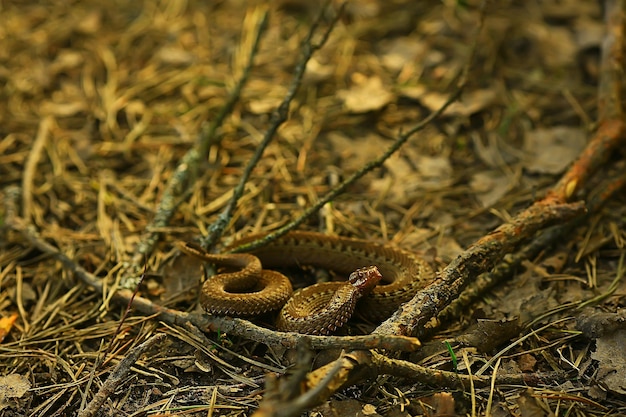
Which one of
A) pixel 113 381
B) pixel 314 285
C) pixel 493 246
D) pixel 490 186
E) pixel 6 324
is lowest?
pixel 6 324

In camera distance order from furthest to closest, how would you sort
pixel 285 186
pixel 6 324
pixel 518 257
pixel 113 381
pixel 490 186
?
pixel 285 186, pixel 490 186, pixel 518 257, pixel 6 324, pixel 113 381

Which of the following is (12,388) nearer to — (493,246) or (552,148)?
(493,246)

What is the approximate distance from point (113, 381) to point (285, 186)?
2391 millimetres

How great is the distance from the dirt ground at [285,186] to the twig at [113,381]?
1 centimetres

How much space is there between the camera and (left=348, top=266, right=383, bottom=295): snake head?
3.78 meters

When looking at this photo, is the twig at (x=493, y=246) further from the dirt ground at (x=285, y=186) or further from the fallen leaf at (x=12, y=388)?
the fallen leaf at (x=12, y=388)

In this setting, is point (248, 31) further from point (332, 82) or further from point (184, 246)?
point (184, 246)

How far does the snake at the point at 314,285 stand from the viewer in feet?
12.1

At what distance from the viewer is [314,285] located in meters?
3.99

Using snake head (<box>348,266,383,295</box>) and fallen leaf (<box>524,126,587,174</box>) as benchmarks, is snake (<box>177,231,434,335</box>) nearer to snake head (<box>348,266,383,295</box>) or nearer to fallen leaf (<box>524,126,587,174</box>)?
snake head (<box>348,266,383,295</box>)

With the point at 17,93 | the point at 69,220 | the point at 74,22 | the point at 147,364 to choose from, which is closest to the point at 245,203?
the point at 69,220

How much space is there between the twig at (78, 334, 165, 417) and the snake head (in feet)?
3.68

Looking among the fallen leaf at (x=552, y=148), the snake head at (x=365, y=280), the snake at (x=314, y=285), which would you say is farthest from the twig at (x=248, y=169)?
the fallen leaf at (x=552, y=148)

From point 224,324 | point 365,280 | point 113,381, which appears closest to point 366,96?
point 365,280
